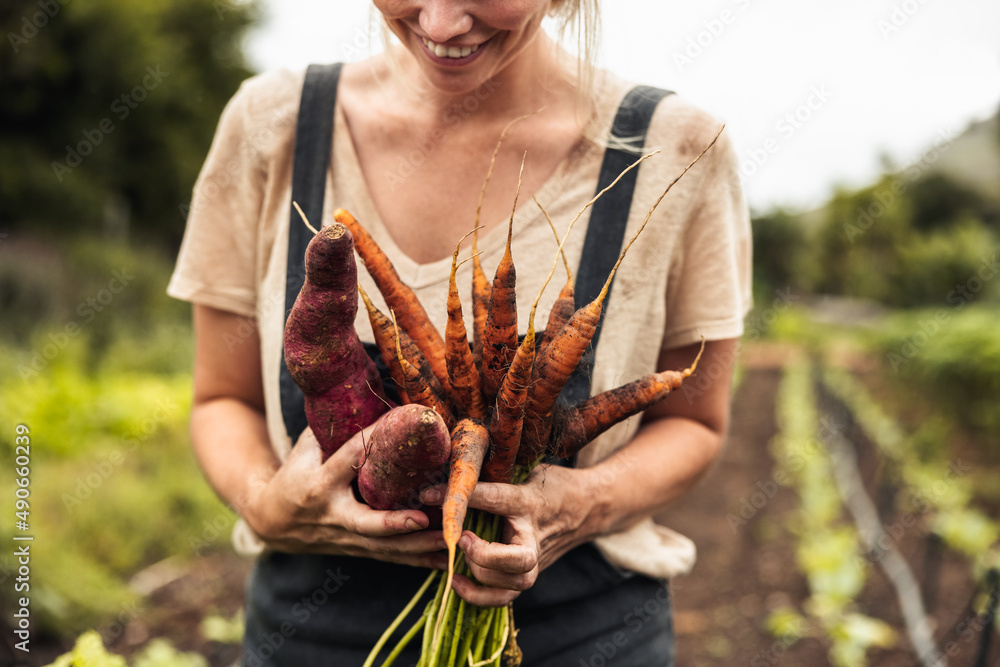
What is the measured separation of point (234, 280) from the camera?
1418 mm

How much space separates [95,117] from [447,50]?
14240 millimetres

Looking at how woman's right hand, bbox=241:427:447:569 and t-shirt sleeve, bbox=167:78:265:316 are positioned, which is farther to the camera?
t-shirt sleeve, bbox=167:78:265:316

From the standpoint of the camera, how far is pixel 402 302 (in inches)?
49.3

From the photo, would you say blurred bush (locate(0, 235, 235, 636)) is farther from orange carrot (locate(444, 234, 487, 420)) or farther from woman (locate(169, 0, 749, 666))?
orange carrot (locate(444, 234, 487, 420))

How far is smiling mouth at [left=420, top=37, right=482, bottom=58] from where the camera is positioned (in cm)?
112

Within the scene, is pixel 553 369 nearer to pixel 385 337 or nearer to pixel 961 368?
pixel 385 337

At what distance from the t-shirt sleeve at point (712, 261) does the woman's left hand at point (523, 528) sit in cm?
38

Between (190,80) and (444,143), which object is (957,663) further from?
(190,80)
